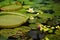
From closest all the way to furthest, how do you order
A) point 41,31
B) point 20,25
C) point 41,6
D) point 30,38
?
1. point 30,38
2. point 41,31
3. point 20,25
4. point 41,6

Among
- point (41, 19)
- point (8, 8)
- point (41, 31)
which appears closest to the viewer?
point (41, 31)

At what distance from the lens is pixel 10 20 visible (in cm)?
208

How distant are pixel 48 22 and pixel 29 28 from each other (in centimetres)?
34

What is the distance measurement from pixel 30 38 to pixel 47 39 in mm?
204

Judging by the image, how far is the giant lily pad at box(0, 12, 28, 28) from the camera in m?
1.93

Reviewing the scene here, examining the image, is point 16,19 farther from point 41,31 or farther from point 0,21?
point 41,31

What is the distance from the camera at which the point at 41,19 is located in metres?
2.24

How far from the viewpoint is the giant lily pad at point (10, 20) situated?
193 cm

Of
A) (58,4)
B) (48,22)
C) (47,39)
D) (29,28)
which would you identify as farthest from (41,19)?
(58,4)

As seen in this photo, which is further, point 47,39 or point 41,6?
point 41,6

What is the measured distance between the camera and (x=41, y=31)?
72.5 inches

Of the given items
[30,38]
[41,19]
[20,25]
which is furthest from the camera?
[41,19]

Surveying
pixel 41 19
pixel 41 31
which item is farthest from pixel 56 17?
pixel 41 31

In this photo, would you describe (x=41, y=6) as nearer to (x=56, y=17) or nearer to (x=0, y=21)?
(x=56, y=17)
